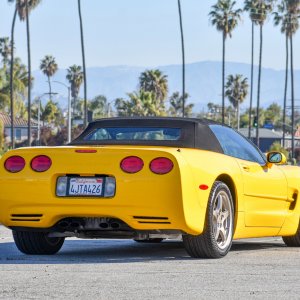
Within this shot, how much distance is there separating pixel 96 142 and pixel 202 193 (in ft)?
4.50

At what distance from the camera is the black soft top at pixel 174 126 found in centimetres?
1073

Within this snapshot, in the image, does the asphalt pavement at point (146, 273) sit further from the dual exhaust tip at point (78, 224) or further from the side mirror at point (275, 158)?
the side mirror at point (275, 158)

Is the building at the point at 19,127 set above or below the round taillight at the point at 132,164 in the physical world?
below

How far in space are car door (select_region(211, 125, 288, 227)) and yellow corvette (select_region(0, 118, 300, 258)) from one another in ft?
0.09

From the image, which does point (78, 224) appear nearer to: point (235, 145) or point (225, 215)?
point (225, 215)

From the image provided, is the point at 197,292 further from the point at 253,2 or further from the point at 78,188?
the point at 253,2

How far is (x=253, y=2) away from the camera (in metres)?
118

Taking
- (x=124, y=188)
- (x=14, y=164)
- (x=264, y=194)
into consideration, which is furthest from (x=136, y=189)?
(x=264, y=194)

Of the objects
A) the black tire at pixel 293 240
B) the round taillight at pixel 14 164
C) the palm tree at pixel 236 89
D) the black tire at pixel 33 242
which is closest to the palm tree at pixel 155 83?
the palm tree at pixel 236 89

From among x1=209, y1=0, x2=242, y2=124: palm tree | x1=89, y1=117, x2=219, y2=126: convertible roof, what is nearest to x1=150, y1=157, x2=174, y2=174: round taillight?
x1=89, y1=117, x2=219, y2=126: convertible roof

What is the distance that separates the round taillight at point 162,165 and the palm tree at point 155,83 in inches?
4887

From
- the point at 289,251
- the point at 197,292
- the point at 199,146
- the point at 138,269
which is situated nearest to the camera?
the point at 197,292

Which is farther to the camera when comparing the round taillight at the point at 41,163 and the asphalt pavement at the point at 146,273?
the round taillight at the point at 41,163

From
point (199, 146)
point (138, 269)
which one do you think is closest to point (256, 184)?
point (199, 146)
